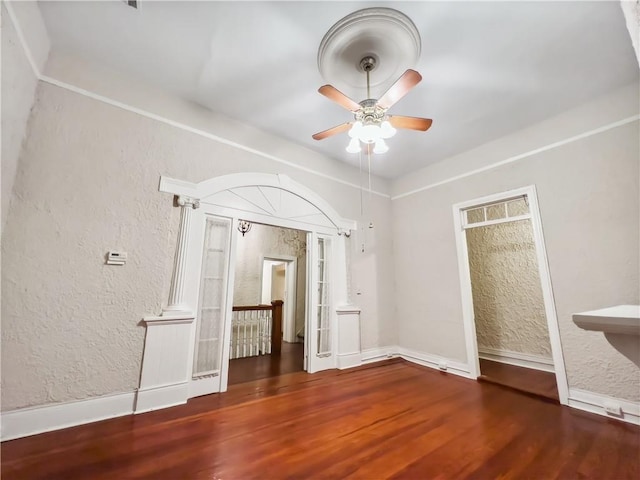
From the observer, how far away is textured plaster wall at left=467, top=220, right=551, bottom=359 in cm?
408

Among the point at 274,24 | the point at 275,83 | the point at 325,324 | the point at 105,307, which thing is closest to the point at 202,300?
the point at 105,307

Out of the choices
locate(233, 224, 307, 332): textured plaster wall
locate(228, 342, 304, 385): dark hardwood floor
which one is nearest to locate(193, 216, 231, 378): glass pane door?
locate(228, 342, 304, 385): dark hardwood floor

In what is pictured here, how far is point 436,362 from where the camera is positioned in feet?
13.0

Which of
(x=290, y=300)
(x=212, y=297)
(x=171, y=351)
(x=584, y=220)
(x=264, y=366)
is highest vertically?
(x=584, y=220)

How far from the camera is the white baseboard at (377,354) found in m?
4.13

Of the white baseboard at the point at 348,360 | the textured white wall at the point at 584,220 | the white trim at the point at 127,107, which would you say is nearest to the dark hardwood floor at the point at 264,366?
the white baseboard at the point at 348,360

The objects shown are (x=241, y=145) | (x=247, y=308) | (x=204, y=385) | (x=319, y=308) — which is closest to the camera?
(x=204, y=385)

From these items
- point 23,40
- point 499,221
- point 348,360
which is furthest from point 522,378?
point 23,40

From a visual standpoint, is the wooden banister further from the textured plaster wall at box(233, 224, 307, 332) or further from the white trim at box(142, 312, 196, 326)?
the white trim at box(142, 312, 196, 326)

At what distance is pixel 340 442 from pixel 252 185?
111 inches

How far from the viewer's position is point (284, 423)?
2.22 meters

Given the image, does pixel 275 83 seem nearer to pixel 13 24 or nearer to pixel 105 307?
pixel 13 24

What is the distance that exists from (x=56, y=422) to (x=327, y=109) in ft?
12.6

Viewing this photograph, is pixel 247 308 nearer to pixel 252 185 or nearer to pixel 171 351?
pixel 171 351
